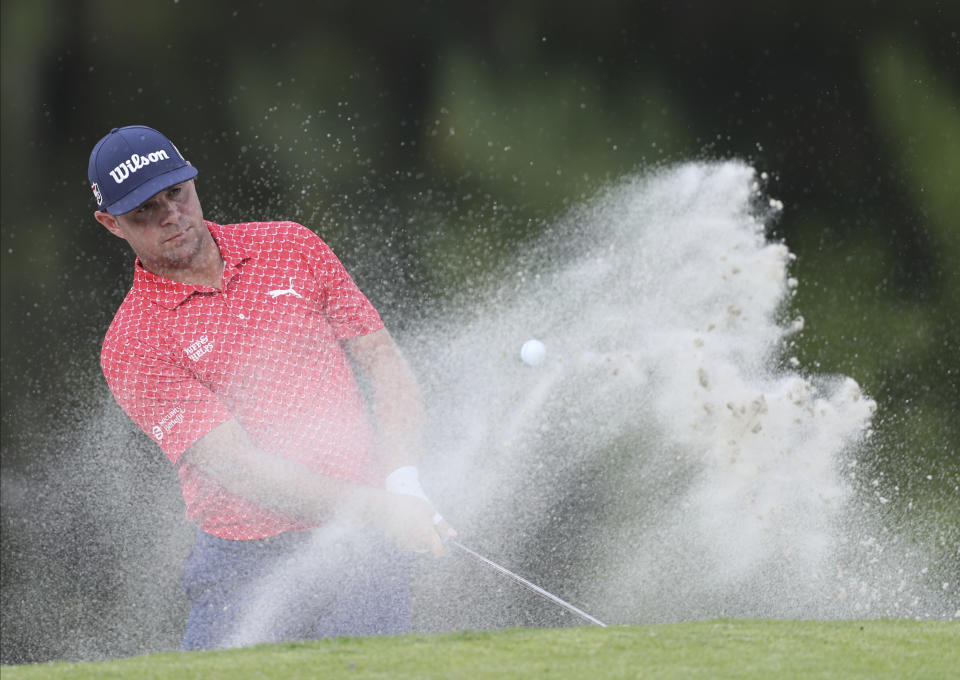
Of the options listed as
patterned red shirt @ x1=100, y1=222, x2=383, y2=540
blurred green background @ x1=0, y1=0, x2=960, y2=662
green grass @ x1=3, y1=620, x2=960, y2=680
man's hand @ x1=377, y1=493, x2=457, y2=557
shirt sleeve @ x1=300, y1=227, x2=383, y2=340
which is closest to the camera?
green grass @ x1=3, y1=620, x2=960, y2=680

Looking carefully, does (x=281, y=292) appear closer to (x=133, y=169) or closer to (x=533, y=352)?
(x=133, y=169)

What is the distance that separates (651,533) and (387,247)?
1151 mm

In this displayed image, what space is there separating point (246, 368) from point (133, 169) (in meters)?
0.46

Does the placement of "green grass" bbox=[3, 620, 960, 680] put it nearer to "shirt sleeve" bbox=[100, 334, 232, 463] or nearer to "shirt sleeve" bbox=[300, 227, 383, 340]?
"shirt sleeve" bbox=[100, 334, 232, 463]

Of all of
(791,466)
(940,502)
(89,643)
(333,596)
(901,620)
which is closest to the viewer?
(901,620)

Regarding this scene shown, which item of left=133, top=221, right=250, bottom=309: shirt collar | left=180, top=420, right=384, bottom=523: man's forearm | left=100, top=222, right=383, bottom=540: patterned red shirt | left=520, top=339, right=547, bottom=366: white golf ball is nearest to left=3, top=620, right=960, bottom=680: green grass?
left=180, top=420, right=384, bottom=523: man's forearm

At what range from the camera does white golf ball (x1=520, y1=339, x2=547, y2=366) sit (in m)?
3.34

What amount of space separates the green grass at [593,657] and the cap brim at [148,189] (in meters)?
0.91

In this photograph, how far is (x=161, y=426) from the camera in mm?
2508

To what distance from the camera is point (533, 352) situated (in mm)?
3336

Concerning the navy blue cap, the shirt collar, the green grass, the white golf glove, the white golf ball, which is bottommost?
the green grass

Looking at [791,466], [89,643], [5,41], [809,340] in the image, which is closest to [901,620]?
[791,466]

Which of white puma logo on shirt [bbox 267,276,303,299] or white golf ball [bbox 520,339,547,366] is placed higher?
white golf ball [bbox 520,339,547,366]

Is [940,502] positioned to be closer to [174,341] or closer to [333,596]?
[333,596]
